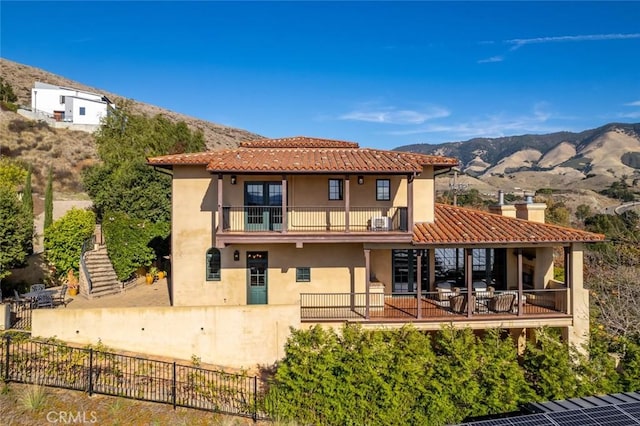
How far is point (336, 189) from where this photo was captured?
17406 millimetres

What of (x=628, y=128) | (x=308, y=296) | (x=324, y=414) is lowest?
(x=324, y=414)

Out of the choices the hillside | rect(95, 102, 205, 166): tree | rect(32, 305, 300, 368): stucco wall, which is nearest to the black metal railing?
rect(32, 305, 300, 368): stucco wall

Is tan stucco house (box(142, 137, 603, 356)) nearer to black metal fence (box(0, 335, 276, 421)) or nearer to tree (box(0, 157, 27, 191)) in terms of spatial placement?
black metal fence (box(0, 335, 276, 421))

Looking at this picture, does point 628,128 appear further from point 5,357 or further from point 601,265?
point 5,357

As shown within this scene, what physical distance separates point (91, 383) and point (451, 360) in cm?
1109

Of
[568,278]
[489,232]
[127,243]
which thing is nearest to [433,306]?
[489,232]

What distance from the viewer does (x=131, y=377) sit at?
518 inches

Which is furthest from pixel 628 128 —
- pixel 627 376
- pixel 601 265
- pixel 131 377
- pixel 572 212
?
pixel 131 377

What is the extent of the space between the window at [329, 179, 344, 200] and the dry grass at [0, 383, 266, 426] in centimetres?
926

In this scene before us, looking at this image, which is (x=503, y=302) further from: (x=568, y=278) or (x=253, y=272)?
(x=253, y=272)

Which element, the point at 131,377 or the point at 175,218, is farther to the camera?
the point at 175,218

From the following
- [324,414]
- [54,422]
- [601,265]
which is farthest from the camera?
[601,265]

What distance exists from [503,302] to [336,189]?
8.05 m

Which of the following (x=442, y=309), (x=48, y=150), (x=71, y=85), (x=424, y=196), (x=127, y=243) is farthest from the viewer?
(x=71, y=85)
